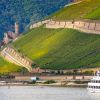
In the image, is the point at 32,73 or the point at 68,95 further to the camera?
the point at 32,73

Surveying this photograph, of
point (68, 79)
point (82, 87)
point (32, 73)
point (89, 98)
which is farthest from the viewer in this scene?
point (32, 73)

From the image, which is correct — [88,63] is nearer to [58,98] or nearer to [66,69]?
[66,69]

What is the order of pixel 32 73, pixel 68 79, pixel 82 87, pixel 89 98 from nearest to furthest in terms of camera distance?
pixel 89 98 < pixel 82 87 < pixel 68 79 < pixel 32 73

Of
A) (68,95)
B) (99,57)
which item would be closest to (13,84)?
(99,57)

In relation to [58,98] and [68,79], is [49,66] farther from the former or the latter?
[58,98]

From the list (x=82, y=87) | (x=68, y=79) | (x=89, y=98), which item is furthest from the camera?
(x=68, y=79)

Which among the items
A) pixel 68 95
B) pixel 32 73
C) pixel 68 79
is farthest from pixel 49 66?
pixel 68 95
